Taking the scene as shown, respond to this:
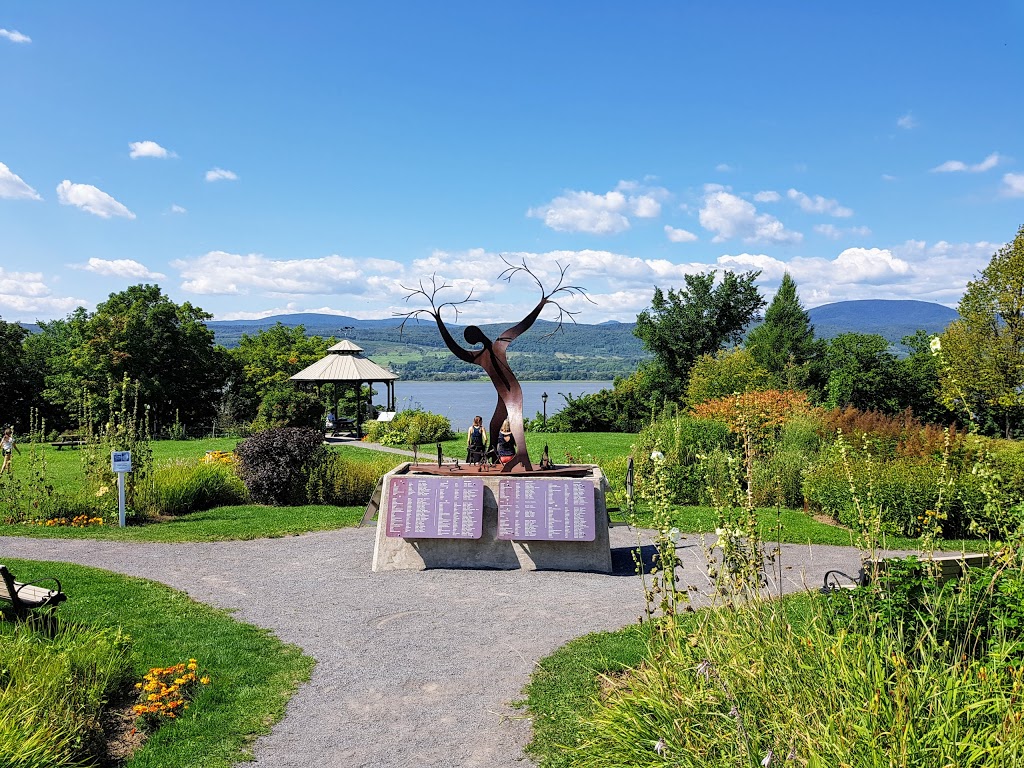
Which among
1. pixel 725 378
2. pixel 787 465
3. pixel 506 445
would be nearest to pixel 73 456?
pixel 506 445

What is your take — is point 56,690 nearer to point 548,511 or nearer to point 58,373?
point 548,511

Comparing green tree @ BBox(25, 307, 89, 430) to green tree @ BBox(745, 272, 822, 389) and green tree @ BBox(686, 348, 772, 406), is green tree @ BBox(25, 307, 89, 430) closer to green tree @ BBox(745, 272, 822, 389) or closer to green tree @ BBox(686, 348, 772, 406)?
green tree @ BBox(686, 348, 772, 406)

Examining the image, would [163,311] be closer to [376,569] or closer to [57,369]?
[57,369]

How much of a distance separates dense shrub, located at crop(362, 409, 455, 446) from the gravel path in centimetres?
1348

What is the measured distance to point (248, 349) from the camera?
40.6 m

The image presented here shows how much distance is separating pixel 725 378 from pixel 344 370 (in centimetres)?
1381

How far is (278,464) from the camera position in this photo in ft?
48.5

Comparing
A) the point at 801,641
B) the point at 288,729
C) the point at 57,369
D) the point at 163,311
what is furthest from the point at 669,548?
the point at 57,369

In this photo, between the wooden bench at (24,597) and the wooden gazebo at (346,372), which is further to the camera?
the wooden gazebo at (346,372)

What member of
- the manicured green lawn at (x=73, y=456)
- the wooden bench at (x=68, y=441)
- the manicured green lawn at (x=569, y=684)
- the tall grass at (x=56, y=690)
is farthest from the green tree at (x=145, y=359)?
the manicured green lawn at (x=569, y=684)

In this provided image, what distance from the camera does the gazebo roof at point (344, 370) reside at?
96.7ft

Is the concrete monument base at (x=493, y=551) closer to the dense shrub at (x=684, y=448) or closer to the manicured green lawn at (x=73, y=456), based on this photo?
the dense shrub at (x=684, y=448)

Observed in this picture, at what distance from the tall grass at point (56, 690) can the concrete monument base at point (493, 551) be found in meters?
3.98

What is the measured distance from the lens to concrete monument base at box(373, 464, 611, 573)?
9.63m
